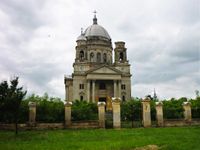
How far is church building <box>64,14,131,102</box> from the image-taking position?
163 feet

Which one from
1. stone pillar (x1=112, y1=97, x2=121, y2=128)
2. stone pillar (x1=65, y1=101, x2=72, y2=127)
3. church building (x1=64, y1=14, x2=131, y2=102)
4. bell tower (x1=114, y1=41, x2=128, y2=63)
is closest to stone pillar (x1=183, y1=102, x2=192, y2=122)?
stone pillar (x1=112, y1=97, x2=121, y2=128)

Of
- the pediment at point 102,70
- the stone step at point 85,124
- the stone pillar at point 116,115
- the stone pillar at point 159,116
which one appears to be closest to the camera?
the stone pillar at point 116,115

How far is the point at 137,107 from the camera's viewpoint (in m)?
24.2

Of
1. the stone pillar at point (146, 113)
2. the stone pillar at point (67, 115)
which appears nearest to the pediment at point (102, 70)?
the stone pillar at point (146, 113)

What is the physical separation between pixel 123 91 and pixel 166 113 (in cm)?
2748

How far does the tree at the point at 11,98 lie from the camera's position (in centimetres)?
1725

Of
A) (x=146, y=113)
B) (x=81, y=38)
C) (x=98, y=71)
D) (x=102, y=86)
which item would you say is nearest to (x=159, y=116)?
(x=146, y=113)

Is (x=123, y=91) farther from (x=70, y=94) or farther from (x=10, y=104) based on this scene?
(x=10, y=104)

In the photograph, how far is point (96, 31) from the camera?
5625cm

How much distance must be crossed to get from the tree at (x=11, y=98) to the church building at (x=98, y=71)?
31149 millimetres

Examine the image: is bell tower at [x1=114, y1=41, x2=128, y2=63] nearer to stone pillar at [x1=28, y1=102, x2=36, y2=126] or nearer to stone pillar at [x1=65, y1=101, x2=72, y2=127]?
stone pillar at [x1=65, y1=101, x2=72, y2=127]

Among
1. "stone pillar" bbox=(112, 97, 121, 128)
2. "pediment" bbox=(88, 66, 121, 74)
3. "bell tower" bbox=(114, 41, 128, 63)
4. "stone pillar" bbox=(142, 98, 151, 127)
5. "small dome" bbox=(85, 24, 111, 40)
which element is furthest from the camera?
"small dome" bbox=(85, 24, 111, 40)

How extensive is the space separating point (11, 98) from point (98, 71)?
3259 centimetres

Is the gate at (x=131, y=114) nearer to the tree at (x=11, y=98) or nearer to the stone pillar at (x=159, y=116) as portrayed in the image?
the stone pillar at (x=159, y=116)
